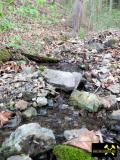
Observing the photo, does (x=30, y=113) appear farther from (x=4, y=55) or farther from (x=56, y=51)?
(x=56, y=51)

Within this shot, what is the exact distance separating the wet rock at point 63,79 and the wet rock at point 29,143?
2448 millimetres

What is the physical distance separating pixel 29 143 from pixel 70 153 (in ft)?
2.07

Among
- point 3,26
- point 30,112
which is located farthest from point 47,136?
point 3,26

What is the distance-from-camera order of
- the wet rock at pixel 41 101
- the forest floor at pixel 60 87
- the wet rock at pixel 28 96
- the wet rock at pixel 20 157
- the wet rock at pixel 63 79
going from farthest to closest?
the wet rock at pixel 63 79, the wet rock at pixel 28 96, the wet rock at pixel 41 101, the forest floor at pixel 60 87, the wet rock at pixel 20 157

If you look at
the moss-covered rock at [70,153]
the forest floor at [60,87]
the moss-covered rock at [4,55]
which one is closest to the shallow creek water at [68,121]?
the forest floor at [60,87]

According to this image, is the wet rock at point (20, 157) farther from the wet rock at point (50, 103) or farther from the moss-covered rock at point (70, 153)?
the wet rock at point (50, 103)

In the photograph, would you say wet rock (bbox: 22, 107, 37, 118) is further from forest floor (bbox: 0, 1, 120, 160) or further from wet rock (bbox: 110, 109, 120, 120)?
wet rock (bbox: 110, 109, 120, 120)

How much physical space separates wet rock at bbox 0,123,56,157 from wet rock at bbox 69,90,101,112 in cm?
181

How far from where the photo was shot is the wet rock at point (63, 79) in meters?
7.35

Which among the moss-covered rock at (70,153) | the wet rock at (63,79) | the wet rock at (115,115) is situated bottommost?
the moss-covered rock at (70,153)

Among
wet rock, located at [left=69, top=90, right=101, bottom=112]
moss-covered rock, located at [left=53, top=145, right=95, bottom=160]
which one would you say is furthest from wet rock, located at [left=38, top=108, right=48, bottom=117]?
moss-covered rock, located at [left=53, top=145, right=95, bottom=160]

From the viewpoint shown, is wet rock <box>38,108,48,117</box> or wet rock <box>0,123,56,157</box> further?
wet rock <box>38,108,48,117</box>

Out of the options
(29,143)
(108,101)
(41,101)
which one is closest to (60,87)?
(41,101)

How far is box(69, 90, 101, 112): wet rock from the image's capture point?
6.64 m
